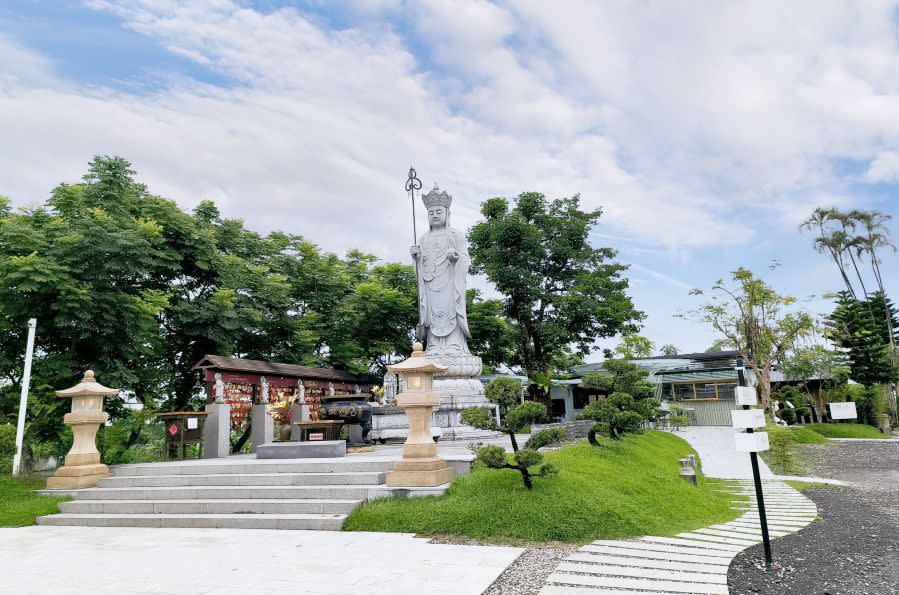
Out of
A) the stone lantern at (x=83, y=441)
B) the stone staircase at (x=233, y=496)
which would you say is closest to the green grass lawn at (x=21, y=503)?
the stone staircase at (x=233, y=496)

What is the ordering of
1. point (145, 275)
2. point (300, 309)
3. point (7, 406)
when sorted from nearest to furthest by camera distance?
1. point (7, 406)
2. point (145, 275)
3. point (300, 309)

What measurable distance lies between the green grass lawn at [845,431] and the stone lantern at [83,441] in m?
23.4

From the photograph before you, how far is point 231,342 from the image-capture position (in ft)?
49.0

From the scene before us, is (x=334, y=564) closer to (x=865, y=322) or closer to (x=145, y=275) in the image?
(x=145, y=275)

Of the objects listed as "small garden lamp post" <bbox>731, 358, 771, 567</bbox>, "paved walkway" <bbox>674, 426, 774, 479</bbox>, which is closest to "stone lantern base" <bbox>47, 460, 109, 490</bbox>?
"small garden lamp post" <bbox>731, 358, 771, 567</bbox>

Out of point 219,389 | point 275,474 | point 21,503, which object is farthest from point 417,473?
point 21,503

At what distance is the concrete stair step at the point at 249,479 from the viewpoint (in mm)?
7730

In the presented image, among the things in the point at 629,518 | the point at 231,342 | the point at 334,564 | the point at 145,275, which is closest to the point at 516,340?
the point at 231,342

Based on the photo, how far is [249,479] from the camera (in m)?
8.18

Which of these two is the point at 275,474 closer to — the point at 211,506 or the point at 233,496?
the point at 233,496

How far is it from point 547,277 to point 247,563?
19.3 metres

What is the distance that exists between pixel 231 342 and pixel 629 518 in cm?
1152

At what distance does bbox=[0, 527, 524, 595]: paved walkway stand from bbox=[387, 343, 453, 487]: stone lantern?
38.5 inches

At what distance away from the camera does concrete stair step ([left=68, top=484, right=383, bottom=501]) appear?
7.38m
